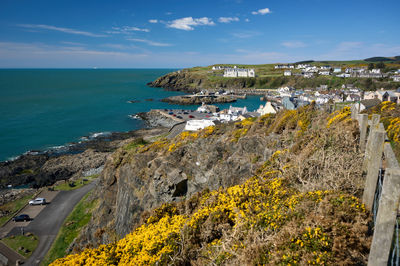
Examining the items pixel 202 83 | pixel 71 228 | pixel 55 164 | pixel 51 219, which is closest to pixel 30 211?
pixel 51 219

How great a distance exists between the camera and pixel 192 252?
Result: 26.0 ft

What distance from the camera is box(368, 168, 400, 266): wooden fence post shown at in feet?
12.0

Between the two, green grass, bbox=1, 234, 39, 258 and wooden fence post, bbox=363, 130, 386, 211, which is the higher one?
wooden fence post, bbox=363, 130, 386, 211

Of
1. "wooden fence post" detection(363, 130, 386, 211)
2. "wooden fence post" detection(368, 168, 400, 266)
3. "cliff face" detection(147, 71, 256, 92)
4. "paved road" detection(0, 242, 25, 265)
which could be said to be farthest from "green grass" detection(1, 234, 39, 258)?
"cliff face" detection(147, 71, 256, 92)

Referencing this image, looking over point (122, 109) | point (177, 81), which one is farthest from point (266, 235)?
point (177, 81)

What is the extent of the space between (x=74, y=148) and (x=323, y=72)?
583 ft

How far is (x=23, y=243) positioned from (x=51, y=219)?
17.2 ft

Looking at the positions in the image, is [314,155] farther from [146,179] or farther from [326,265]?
[146,179]

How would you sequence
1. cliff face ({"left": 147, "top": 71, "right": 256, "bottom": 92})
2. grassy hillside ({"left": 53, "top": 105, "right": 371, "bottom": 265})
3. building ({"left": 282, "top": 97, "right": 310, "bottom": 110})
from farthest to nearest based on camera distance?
1. cliff face ({"left": 147, "top": 71, "right": 256, "bottom": 92})
2. building ({"left": 282, "top": 97, "right": 310, "bottom": 110})
3. grassy hillside ({"left": 53, "top": 105, "right": 371, "bottom": 265})

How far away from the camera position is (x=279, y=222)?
6.84 m

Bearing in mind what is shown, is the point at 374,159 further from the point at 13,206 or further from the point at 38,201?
the point at 13,206

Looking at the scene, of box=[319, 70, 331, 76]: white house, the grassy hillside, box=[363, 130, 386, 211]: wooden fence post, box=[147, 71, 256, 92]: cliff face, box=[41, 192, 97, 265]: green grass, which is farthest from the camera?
box=[319, 70, 331, 76]: white house

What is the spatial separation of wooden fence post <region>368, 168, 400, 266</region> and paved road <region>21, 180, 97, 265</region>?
2980 centimetres

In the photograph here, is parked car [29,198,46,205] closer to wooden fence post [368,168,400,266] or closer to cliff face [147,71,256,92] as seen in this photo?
wooden fence post [368,168,400,266]
